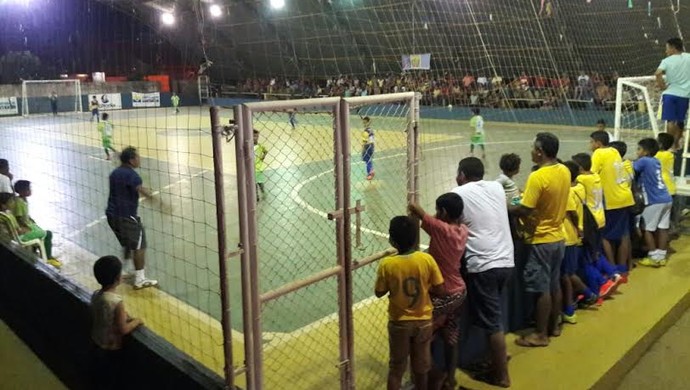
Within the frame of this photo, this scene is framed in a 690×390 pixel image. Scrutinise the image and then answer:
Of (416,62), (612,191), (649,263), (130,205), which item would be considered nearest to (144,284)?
(130,205)

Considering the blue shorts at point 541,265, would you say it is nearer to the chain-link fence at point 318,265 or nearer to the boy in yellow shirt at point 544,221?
the boy in yellow shirt at point 544,221

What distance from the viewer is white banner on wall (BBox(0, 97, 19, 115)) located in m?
32.3

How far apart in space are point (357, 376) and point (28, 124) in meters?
29.5

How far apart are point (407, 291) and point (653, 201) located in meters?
4.68

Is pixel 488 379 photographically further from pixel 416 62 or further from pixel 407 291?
pixel 416 62

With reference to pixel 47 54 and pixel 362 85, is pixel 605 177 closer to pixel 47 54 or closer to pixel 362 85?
pixel 362 85

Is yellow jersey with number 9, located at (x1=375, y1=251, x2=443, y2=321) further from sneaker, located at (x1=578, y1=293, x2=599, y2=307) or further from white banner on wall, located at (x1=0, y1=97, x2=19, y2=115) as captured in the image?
white banner on wall, located at (x1=0, y1=97, x2=19, y2=115)

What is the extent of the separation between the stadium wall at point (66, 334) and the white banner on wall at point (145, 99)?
32.9m

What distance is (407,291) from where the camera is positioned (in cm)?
355

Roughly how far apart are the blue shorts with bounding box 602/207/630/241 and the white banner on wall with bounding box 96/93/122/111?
3540cm

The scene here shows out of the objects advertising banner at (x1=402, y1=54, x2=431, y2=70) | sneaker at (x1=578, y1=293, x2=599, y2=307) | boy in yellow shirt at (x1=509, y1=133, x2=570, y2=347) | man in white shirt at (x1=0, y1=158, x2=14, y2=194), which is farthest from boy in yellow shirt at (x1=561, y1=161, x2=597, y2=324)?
advertising banner at (x1=402, y1=54, x2=431, y2=70)

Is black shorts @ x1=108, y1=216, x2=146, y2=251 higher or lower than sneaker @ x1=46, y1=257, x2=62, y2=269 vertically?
higher

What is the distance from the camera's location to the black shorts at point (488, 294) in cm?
412

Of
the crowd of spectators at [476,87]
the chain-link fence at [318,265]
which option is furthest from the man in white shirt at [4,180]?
the crowd of spectators at [476,87]
